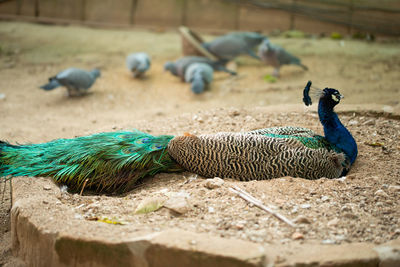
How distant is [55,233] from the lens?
238 cm

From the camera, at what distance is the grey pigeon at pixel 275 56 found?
6906 mm

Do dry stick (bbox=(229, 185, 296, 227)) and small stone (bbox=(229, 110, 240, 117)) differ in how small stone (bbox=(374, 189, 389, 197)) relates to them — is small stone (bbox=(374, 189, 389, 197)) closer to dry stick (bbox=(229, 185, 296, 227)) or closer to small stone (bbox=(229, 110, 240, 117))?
dry stick (bbox=(229, 185, 296, 227))

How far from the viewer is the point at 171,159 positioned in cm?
346

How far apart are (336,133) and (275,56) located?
3.62 m

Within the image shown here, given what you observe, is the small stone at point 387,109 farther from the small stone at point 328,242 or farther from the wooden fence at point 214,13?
the wooden fence at point 214,13

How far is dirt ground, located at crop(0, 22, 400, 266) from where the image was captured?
2594 mm

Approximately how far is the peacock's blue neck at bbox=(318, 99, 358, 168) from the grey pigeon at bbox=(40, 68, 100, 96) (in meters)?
3.85

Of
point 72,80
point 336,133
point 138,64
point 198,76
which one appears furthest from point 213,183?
point 138,64

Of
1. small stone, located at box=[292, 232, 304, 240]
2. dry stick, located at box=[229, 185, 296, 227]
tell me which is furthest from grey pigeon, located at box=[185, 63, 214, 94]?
small stone, located at box=[292, 232, 304, 240]

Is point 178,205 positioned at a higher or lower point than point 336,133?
lower

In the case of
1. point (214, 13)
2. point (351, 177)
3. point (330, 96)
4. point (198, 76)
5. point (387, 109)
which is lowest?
point (351, 177)

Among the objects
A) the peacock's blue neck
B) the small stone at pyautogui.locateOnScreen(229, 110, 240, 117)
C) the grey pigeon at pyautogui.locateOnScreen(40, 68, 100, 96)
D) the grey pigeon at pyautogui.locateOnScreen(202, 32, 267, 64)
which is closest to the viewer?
the peacock's blue neck

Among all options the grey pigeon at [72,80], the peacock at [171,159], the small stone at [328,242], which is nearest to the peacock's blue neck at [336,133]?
the peacock at [171,159]

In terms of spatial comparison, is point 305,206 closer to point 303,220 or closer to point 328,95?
point 303,220
